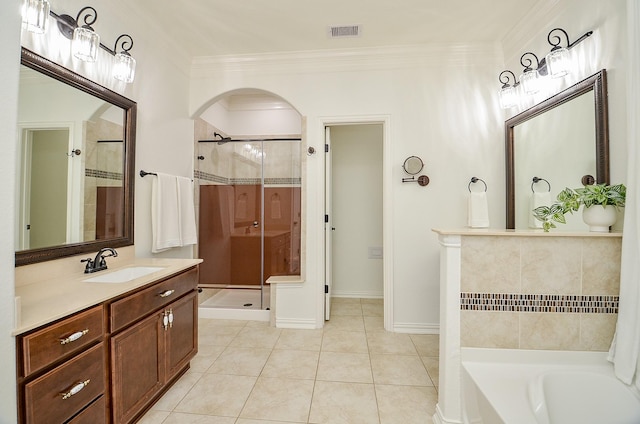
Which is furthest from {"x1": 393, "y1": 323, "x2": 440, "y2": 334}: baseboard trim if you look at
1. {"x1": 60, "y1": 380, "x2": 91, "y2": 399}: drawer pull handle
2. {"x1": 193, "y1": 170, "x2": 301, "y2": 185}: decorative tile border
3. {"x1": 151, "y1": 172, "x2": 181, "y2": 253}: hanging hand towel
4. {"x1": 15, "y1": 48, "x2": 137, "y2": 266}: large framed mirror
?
{"x1": 15, "y1": 48, "x2": 137, "y2": 266}: large framed mirror

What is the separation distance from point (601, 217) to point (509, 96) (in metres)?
1.39

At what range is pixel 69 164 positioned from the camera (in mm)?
1636

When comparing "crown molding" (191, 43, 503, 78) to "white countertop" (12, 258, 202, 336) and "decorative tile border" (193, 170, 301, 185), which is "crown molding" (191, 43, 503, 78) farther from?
"white countertop" (12, 258, 202, 336)

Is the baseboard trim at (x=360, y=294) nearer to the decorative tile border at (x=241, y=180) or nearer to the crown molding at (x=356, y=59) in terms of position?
the decorative tile border at (x=241, y=180)

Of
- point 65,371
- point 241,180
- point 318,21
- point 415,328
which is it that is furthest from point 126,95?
point 415,328

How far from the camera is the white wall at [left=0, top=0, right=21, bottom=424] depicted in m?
0.90

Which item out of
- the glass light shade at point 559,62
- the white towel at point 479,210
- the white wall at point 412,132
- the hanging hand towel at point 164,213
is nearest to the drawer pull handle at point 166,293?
the hanging hand towel at point 164,213

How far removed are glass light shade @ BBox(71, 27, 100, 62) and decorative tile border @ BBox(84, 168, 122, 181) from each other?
0.66 meters

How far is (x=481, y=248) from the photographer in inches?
58.3

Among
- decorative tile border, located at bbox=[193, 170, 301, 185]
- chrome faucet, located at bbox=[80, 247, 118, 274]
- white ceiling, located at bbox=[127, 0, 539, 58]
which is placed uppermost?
white ceiling, located at bbox=[127, 0, 539, 58]

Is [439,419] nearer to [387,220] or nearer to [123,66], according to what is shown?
[387,220]

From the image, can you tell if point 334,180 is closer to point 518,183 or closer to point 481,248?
point 518,183

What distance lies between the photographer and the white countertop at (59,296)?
101 cm

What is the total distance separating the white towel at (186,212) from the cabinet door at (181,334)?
83 cm
